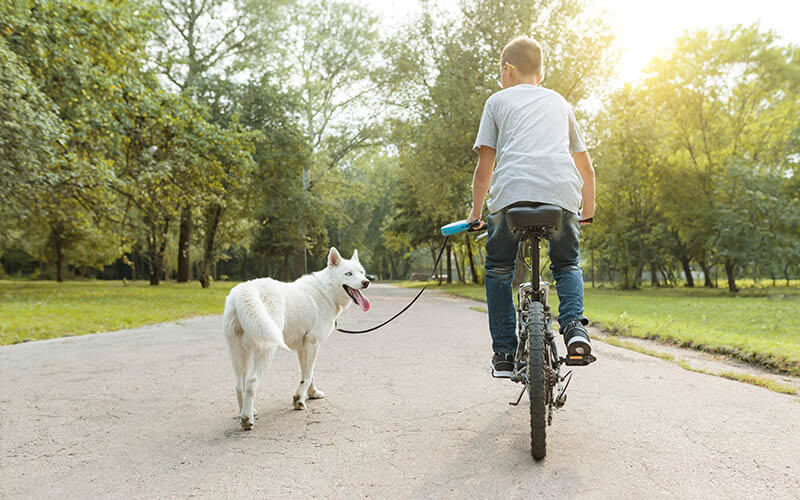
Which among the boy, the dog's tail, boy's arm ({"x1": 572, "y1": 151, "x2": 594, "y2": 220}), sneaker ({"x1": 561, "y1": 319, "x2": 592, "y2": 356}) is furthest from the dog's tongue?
boy's arm ({"x1": 572, "y1": 151, "x2": 594, "y2": 220})

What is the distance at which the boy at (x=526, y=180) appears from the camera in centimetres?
331

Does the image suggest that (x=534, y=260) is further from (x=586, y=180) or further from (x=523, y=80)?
(x=523, y=80)

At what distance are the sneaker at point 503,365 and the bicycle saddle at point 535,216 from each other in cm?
93

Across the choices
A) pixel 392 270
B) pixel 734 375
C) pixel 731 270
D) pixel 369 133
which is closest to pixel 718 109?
pixel 731 270

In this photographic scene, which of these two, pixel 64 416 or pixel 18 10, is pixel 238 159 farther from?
pixel 64 416

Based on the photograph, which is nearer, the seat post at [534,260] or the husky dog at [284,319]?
the seat post at [534,260]

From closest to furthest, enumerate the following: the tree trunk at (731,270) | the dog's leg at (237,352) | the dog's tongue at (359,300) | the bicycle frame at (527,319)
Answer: the bicycle frame at (527,319) < the dog's leg at (237,352) < the dog's tongue at (359,300) < the tree trunk at (731,270)

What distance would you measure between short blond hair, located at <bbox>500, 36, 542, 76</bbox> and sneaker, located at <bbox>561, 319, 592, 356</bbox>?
1.77m

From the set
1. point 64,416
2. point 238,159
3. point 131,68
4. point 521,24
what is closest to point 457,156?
point 521,24

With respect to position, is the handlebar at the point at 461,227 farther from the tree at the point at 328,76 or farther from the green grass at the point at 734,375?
the tree at the point at 328,76

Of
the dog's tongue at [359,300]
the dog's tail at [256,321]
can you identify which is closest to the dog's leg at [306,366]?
the dog's tongue at [359,300]

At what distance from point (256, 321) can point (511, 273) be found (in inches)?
71.8

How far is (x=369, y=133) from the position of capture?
3412 cm

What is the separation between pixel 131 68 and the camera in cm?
1703
